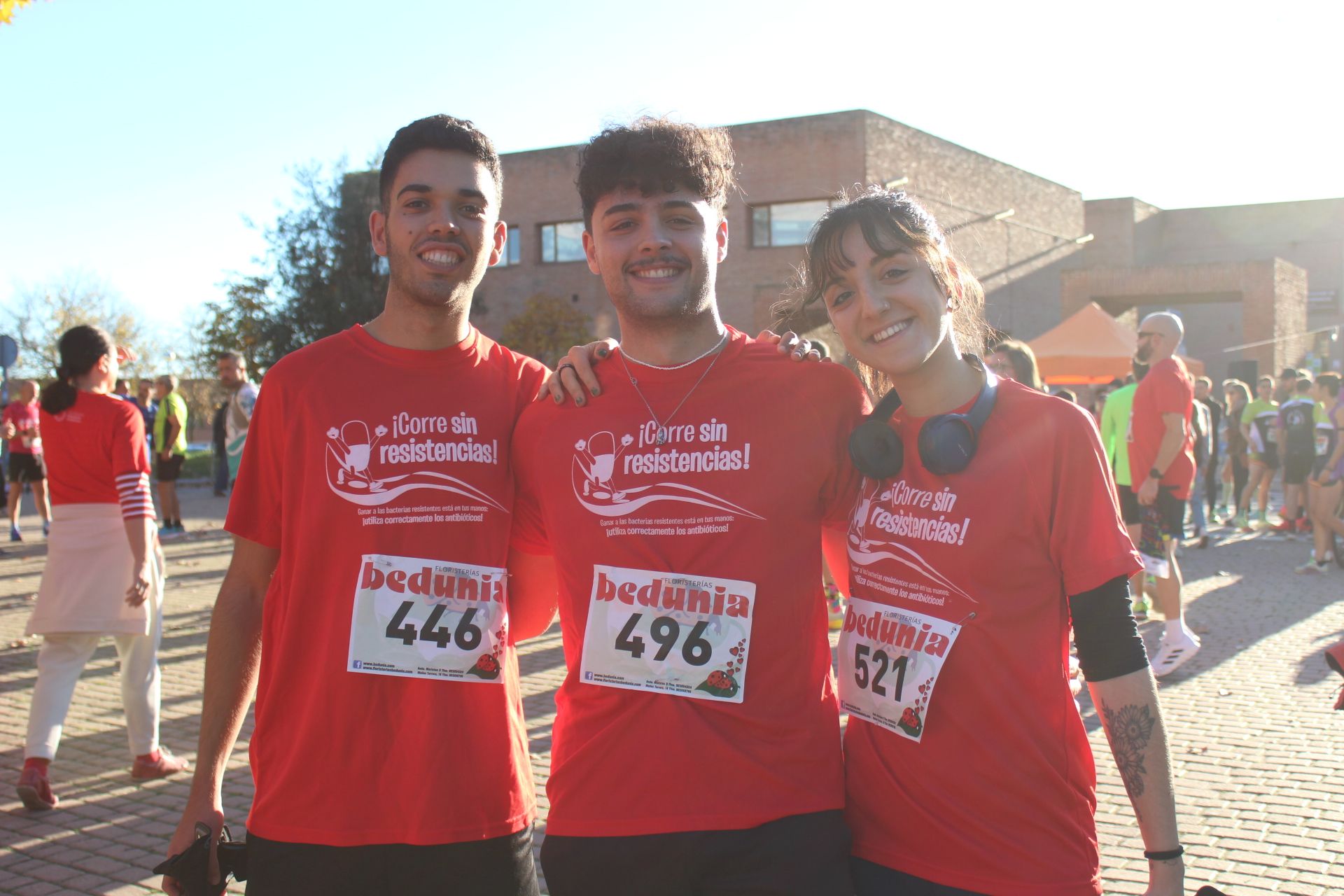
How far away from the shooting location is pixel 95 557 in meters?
5.73

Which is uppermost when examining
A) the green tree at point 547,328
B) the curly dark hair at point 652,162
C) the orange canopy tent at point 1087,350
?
the green tree at point 547,328

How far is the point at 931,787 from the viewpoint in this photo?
2188 mm

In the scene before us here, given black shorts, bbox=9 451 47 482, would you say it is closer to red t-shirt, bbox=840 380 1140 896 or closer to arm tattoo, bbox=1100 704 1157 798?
red t-shirt, bbox=840 380 1140 896

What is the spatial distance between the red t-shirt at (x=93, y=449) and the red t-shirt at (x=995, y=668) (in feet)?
15.0

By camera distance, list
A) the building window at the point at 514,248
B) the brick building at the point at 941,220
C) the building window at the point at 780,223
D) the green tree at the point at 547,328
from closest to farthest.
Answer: the brick building at the point at 941,220 → the building window at the point at 780,223 → the green tree at the point at 547,328 → the building window at the point at 514,248

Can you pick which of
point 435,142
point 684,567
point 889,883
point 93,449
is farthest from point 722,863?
point 93,449

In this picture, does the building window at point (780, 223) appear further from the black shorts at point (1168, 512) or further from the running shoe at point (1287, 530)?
the black shorts at point (1168, 512)

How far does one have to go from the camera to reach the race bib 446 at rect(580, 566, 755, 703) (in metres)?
2.25

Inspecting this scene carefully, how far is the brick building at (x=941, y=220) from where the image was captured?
29.0m

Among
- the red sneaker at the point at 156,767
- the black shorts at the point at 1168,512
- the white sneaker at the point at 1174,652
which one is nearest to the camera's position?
the red sneaker at the point at 156,767

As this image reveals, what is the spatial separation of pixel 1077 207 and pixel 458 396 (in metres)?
41.0

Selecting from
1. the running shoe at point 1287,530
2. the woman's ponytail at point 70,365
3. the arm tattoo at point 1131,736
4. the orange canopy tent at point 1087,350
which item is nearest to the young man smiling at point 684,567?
the arm tattoo at point 1131,736

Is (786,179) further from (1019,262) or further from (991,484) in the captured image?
(991,484)

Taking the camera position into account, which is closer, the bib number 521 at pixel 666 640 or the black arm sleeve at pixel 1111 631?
the black arm sleeve at pixel 1111 631
